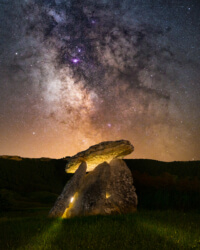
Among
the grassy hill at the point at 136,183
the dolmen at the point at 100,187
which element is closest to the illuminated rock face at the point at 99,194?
the dolmen at the point at 100,187

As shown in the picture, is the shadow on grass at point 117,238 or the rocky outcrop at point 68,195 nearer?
the shadow on grass at point 117,238

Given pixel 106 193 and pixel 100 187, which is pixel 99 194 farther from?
pixel 106 193

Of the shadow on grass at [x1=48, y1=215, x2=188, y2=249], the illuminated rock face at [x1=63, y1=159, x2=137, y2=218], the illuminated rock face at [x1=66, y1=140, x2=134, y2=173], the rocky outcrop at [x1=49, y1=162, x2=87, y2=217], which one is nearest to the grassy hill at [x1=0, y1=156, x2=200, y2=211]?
the illuminated rock face at [x1=63, y1=159, x2=137, y2=218]

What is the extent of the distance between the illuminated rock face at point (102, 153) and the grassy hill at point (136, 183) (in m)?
3.37

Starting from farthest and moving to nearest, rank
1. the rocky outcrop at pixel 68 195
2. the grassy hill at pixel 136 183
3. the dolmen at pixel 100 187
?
the grassy hill at pixel 136 183, the rocky outcrop at pixel 68 195, the dolmen at pixel 100 187

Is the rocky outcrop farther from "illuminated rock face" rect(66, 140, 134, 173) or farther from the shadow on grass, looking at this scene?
the shadow on grass

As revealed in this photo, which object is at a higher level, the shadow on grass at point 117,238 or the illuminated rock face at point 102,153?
the illuminated rock face at point 102,153

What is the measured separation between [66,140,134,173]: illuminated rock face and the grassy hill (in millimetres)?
3372

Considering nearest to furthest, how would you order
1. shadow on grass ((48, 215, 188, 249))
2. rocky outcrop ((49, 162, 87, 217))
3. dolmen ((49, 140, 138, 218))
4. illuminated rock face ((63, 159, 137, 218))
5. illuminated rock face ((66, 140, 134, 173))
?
shadow on grass ((48, 215, 188, 249)) < illuminated rock face ((63, 159, 137, 218)) < dolmen ((49, 140, 138, 218)) < rocky outcrop ((49, 162, 87, 217)) < illuminated rock face ((66, 140, 134, 173))

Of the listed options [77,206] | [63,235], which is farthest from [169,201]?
[63,235]

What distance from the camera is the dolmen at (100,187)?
1198cm

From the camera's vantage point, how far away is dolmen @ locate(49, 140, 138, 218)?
11984 mm

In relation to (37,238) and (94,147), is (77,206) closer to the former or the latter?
(94,147)

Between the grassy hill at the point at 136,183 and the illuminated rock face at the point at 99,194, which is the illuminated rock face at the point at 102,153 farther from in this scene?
the grassy hill at the point at 136,183
